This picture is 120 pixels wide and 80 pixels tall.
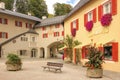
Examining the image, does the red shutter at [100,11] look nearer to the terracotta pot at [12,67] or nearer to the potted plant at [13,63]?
the potted plant at [13,63]

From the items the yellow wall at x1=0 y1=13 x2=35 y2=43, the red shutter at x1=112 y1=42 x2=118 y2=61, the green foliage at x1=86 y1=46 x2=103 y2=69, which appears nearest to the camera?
the green foliage at x1=86 y1=46 x2=103 y2=69

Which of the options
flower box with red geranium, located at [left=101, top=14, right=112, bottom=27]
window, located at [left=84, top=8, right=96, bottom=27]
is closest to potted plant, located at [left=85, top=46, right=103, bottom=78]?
flower box with red geranium, located at [left=101, top=14, right=112, bottom=27]

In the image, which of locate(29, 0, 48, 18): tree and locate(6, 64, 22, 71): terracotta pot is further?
locate(29, 0, 48, 18): tree

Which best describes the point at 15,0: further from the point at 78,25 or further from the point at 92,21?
the point at 92,21

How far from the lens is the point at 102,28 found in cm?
2095

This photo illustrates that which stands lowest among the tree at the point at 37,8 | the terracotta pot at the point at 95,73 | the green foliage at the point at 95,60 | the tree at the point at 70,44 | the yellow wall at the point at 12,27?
the terracotta pot at the point at 95,73

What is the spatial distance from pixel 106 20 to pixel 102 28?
1.35 m

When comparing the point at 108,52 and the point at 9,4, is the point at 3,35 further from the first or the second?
the point at 108,52

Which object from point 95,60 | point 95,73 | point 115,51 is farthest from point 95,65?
point 115,51

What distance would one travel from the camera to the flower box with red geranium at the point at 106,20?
19.3 meters

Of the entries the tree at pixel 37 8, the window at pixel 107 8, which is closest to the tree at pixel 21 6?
the tree at pixel 37 8

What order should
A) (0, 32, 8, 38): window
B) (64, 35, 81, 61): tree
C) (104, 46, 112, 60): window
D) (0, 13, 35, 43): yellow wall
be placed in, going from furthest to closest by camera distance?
(0, 13, 35, 43): yellow wall → (0, 32, 8, 38): window → (64, 35, 81, 61): tree → (104, 46, 112, 60): window

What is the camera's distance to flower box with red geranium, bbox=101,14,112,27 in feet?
63.4

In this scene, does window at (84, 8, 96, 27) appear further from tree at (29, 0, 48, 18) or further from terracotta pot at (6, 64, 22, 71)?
tree at (29, 0, 48, 18)
